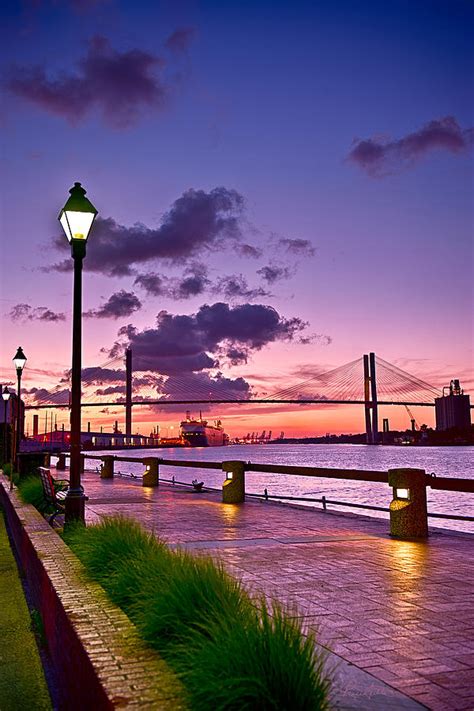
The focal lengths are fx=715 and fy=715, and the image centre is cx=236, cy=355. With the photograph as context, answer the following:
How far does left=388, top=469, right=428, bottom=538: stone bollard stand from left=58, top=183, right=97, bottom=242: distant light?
237 inches

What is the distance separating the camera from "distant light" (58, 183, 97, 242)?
10.3 meters

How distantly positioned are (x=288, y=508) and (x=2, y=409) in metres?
43.4

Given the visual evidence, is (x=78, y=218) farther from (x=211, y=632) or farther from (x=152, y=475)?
(x=152, y=475)

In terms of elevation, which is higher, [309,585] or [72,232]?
[72,232]

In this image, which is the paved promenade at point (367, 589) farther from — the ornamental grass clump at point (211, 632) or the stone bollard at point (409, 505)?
the ornamental grass clump at point (211, 632)

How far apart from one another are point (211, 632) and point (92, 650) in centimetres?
82

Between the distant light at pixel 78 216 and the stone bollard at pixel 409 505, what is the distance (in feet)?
19.8

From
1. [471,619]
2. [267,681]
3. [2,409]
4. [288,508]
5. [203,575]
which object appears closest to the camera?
[267,681]

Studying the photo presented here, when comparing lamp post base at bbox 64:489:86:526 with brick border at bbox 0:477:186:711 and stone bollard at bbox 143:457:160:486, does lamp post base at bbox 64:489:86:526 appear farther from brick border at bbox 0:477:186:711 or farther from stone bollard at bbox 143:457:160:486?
stone bollard at bbox 143:457:160:486

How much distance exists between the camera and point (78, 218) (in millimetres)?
10391

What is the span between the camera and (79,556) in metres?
7.50

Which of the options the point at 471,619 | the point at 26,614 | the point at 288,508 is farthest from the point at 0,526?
the point at 471,619

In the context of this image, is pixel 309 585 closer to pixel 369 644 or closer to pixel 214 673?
pixel 369 644

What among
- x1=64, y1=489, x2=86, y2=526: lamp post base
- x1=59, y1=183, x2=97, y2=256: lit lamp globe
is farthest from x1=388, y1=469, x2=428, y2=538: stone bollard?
x1=59, y1=183, x2=97, y2=256: lit lamp globe
